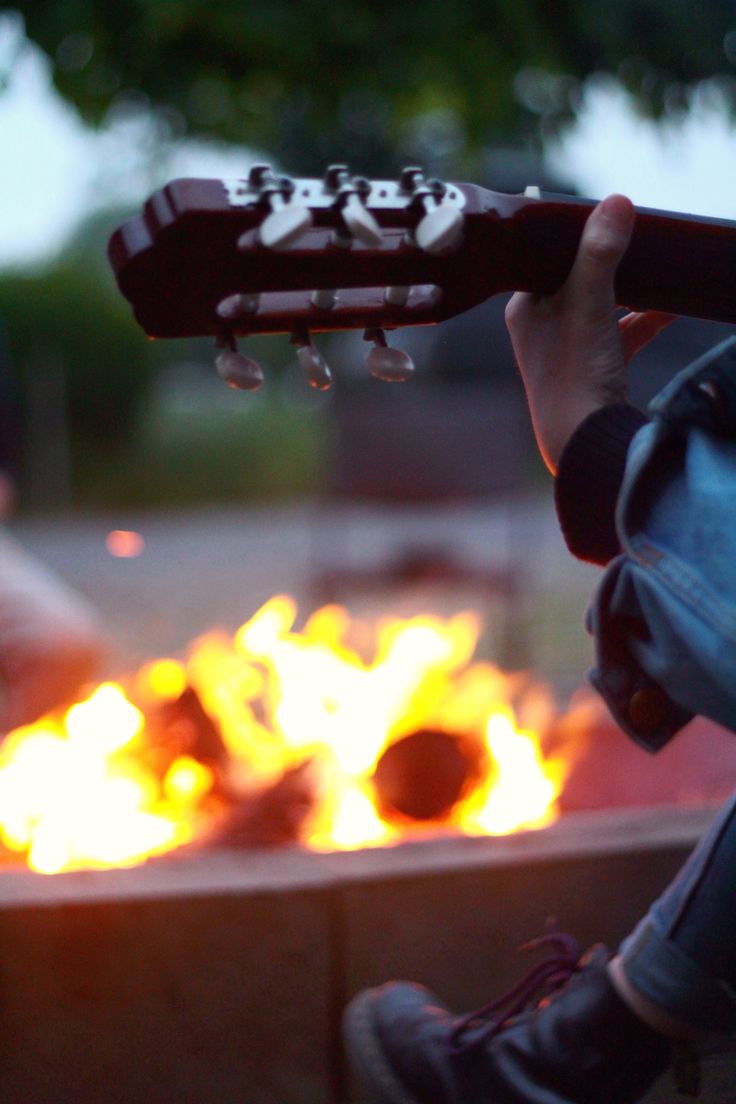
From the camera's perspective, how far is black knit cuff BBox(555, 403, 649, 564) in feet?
3.48

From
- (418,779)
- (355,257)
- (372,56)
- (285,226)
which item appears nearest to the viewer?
(285,226)

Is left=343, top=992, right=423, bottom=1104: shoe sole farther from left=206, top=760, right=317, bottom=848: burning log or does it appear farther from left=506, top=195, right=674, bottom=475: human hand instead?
left=506, top=195, right=674, bottom=475: human hand

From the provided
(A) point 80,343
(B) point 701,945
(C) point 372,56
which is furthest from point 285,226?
(A) point 80,343

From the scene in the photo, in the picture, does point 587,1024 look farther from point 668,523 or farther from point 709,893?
point 668,523

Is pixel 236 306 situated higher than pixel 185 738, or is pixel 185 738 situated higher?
pixel 236 306

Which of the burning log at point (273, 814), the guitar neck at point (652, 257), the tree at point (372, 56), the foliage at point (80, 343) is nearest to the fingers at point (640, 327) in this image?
the guitar neck at point (652, 257)

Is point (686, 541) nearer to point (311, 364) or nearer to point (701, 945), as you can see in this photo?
point (311, 364)

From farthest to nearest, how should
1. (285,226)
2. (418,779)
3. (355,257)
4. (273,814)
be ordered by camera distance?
(418,779)
(273,814)
(355,257)
(285,226)

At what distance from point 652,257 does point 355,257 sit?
1.10 feet

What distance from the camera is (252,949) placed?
155 centimetres

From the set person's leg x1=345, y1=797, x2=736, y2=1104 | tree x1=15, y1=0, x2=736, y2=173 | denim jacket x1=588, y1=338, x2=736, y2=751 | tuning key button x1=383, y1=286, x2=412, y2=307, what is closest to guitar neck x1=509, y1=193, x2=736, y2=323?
tuning key button x1=383, y1=286, x2=412, y2=307

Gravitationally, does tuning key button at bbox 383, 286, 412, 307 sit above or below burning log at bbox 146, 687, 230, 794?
above

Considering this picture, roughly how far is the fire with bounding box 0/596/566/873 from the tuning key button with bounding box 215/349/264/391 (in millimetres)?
923

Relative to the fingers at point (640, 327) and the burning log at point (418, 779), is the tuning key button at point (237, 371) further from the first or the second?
the burning log at point (418, 779)
